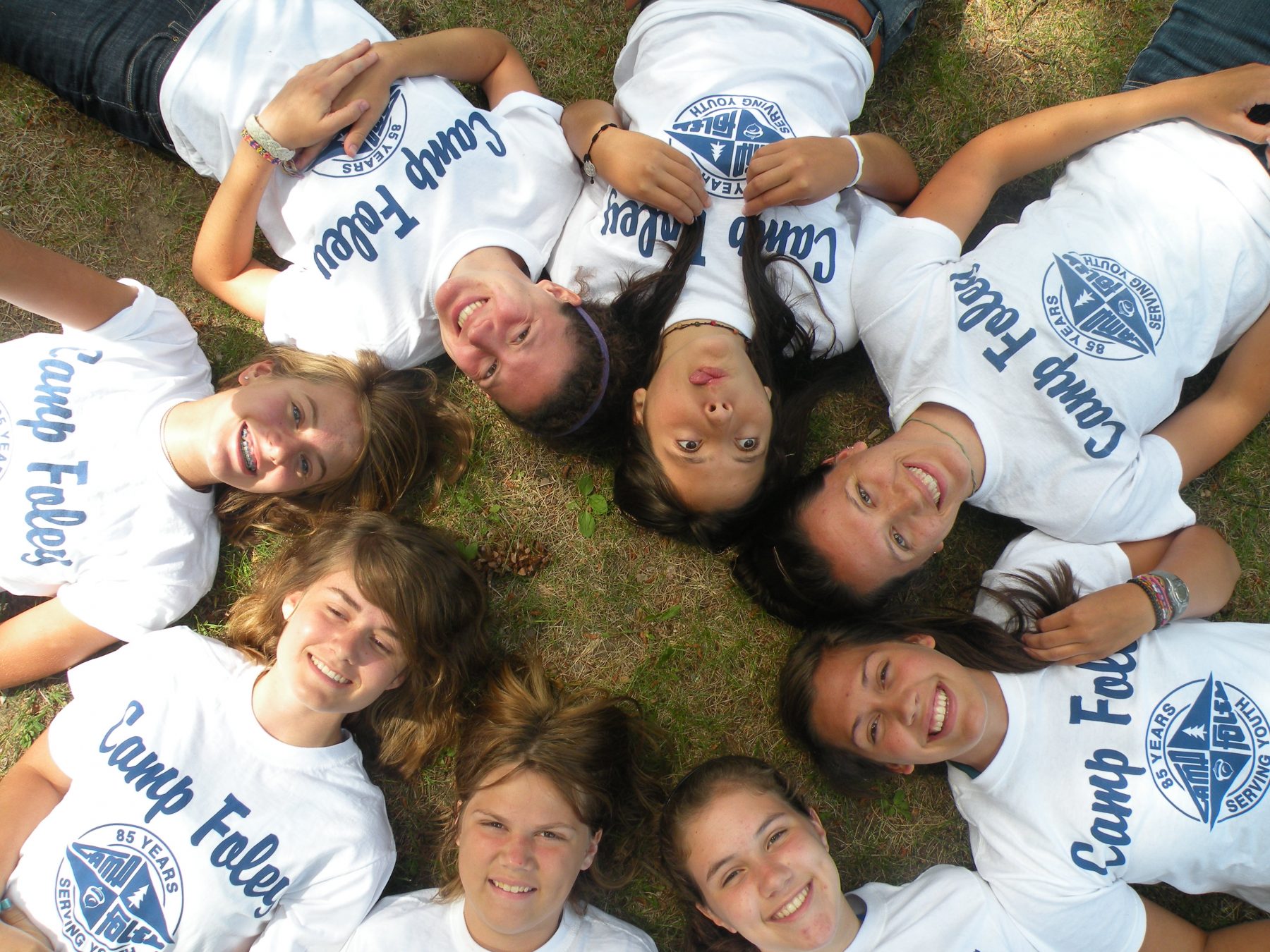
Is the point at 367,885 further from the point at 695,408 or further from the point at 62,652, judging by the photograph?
the point at 695,408

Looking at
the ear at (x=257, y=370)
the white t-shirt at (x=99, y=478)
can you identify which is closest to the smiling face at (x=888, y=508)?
the ear at (x=257, y=370)

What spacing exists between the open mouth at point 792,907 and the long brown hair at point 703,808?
0.29 meters

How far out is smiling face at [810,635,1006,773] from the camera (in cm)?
283

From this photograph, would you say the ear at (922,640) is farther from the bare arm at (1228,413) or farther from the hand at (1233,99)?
the hand at (1233,99)

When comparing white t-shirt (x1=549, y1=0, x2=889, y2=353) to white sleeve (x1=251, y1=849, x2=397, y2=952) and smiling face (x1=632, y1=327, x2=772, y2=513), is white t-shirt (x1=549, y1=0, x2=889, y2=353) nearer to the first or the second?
smiling face (x1=632, y1=327, x2=772, y2=513)

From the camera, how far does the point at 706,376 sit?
9.29 feet

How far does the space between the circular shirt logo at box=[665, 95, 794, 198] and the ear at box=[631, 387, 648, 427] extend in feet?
3.08

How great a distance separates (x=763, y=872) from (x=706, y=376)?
5.67 feet

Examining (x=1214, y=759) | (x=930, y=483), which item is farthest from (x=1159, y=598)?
(x=930, y=483)

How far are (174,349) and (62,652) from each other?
133 centimetres

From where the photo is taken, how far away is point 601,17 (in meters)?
3.72

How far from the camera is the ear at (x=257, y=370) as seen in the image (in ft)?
10.9

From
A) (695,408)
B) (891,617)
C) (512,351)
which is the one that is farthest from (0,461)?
(891,617)

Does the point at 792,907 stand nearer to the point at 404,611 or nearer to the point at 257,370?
the point at 404,611
